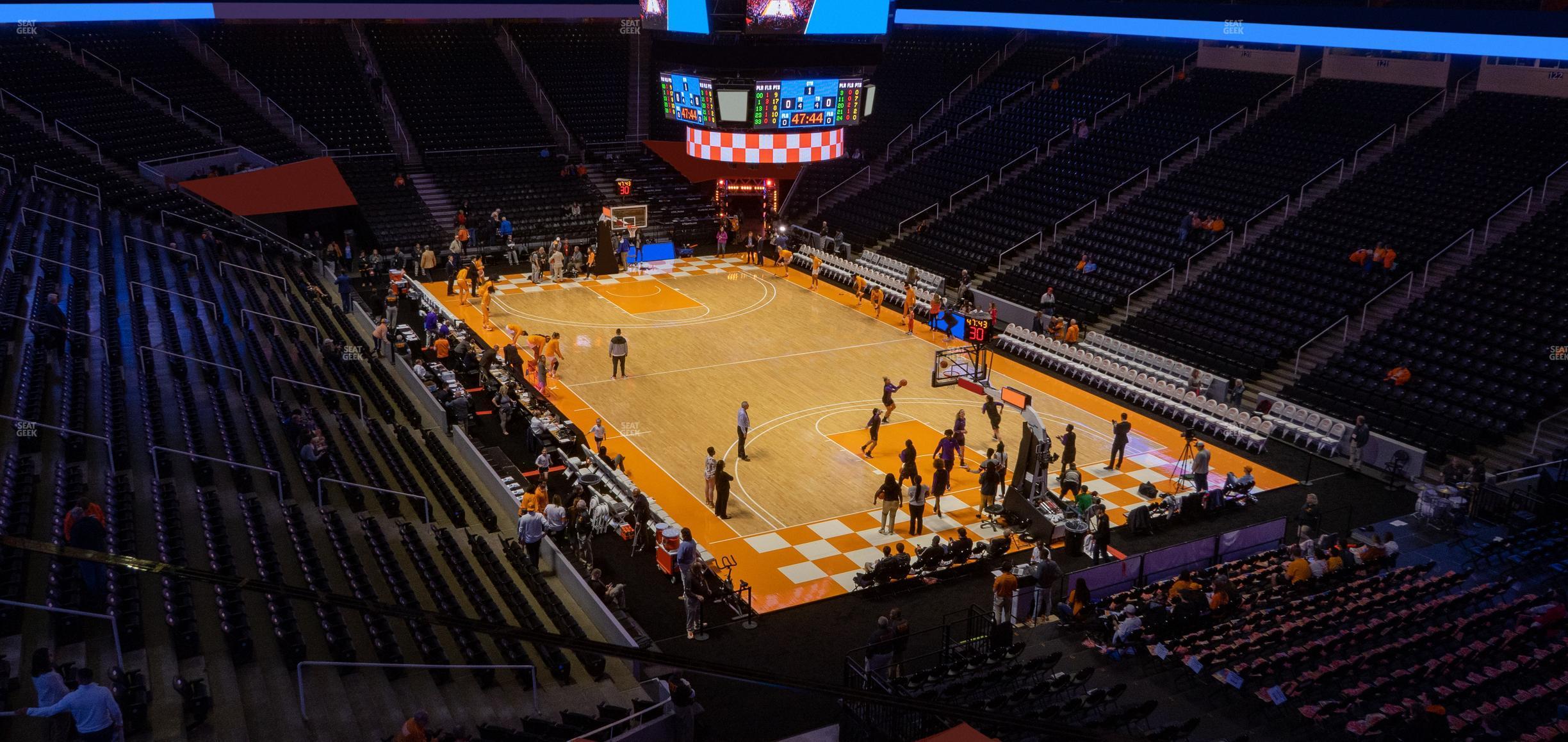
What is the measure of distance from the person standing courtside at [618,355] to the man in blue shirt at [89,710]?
17.2 metres

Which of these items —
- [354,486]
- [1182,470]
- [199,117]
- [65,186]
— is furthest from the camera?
[199,117]

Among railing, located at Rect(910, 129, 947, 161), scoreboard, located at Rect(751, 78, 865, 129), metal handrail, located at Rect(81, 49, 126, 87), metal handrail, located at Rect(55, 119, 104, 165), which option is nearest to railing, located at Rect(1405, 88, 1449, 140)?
railing, located at Rect(910, 129, 947, 161)

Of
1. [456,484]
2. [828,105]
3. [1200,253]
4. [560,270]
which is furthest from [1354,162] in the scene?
[456,484]

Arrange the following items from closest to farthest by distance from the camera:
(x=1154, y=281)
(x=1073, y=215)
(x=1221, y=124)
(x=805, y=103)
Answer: (x=805, y=103), (x=1154, y=281), (x=1073, y=215), (x=1221, y=124)

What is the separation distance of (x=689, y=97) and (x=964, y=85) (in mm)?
24266

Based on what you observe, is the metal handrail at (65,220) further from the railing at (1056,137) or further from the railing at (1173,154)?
the railing at (1173,154)

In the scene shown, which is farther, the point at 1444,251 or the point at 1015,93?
the point at 1015,93

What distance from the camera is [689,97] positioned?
990 inches

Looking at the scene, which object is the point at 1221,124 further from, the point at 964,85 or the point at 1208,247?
the point at 964,85

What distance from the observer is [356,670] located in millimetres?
12078

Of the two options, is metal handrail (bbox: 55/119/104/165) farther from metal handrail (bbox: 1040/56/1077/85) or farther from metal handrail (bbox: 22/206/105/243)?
metal handrail (bbox: 1040/56/1077/85)

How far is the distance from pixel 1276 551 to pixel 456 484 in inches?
520

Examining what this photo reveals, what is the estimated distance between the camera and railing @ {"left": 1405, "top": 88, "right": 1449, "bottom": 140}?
32.5 meters

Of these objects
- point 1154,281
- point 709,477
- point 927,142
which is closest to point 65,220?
point 709,477
